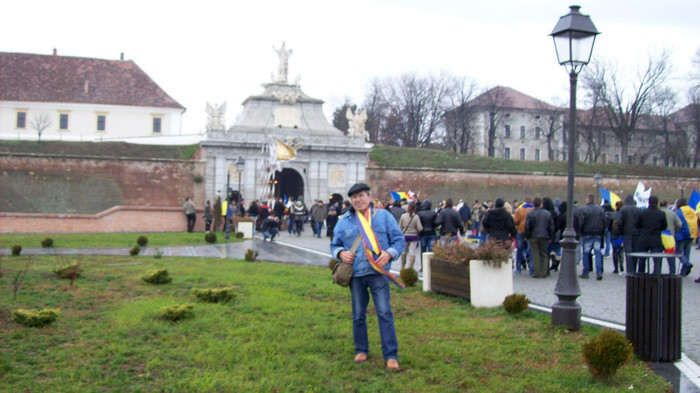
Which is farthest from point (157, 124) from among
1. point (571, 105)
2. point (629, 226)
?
point (571, 105)

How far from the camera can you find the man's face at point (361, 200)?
766 centimetres

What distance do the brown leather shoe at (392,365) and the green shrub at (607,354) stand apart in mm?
1865

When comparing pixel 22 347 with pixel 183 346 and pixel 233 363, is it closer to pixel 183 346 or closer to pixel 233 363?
pixel 183 346

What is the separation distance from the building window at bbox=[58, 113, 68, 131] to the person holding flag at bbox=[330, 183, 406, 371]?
5614cm

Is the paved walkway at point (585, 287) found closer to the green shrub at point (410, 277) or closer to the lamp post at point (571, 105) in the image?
the lamp post at point (571, 105)

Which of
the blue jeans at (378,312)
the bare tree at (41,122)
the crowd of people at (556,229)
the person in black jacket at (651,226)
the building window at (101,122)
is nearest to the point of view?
the blue jeans at (378,312)

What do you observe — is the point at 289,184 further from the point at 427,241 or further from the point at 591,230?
the point at 591,230

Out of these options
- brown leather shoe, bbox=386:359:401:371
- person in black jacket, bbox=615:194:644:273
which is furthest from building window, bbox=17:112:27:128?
brown leather shoe, bbox=386:359:401:371

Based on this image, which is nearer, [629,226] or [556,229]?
[629,226]

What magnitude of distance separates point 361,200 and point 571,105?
3.61 meters

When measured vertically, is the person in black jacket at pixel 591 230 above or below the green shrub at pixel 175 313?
above

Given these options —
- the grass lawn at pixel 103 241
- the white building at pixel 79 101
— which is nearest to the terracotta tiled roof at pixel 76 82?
the white building at pixel 79 101

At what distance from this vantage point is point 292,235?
107ft

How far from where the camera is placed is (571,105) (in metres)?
9.59
